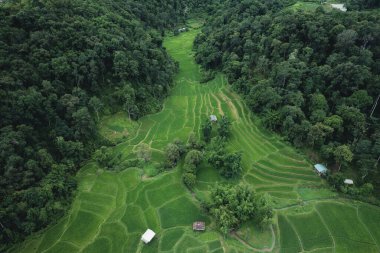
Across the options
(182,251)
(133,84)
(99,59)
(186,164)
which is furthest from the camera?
(133,84)

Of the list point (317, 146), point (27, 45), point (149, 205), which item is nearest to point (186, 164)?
point (149, 205)

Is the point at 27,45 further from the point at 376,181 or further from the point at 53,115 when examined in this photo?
the point at 376,181

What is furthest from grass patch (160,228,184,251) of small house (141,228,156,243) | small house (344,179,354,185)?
small house (344,179,354,185)

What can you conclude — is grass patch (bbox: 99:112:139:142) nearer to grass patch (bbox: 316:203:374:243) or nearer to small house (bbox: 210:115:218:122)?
small house (bbox: 210:115:218:122)

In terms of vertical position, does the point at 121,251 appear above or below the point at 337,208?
below

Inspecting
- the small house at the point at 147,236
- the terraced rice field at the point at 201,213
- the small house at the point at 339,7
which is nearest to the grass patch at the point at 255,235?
the terraced rice field at the point at 201,213

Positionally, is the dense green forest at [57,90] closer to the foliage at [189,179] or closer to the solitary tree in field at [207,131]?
the solitary tree in field at [207,131]

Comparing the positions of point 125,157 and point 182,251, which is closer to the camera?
point 182,251
